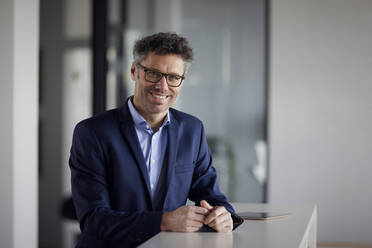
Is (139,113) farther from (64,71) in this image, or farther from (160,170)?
(64,71)

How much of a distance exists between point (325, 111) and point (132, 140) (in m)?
3.34

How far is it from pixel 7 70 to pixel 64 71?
911 mm

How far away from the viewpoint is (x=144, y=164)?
83.0 inches

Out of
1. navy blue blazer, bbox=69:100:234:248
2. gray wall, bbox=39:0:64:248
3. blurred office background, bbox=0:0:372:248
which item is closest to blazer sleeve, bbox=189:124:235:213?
navy blue blazer, bbox=69:100:234:248

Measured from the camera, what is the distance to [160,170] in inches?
86.8

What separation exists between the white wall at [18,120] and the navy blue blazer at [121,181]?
1.73 m

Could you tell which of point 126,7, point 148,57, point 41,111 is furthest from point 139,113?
point 126,7

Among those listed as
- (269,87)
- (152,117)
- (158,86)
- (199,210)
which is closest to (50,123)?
(269,87)

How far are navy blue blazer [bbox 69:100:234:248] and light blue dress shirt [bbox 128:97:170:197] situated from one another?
32 mm

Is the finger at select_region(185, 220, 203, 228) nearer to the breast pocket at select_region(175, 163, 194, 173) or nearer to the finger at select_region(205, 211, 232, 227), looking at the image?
the finger at select_region(205, 211, 232, 227)

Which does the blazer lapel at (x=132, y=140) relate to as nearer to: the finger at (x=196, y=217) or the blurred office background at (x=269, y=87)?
the finger at (x=196, y=217)

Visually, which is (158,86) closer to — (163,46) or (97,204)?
(163,46)

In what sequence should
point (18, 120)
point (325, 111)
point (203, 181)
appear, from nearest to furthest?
point (203, 181)
point (18, 120)
point (325, 111)

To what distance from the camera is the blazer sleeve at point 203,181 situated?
7.54 ft
